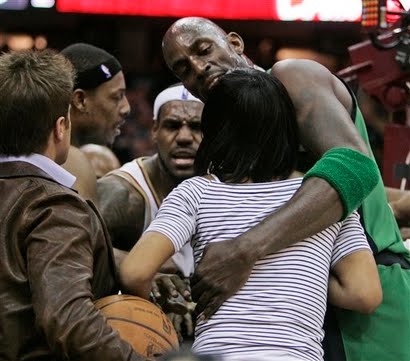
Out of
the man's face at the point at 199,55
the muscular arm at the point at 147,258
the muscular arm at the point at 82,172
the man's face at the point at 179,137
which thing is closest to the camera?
the muscular arm at the point at 147,258

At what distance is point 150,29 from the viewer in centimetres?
1448

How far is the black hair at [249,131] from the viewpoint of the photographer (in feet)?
11.0

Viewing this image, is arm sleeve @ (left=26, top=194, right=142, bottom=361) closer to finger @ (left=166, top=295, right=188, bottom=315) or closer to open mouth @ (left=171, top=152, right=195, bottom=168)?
finger @ (left=166, top=295, right=188, bottom=315)

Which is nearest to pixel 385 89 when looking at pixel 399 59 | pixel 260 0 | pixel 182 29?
pixel 399 59

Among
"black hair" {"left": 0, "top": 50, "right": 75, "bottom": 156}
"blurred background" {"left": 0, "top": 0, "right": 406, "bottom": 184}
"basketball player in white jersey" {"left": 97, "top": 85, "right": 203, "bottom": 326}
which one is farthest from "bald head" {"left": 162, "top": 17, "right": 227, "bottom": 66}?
"blurred background" {"left": 0, "top": 0, "right": 406, "bottom": 184}

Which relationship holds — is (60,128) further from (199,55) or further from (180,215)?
(199,55)

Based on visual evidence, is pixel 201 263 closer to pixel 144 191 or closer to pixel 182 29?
pixel 182 29

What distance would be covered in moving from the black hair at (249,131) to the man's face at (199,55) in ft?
1.93

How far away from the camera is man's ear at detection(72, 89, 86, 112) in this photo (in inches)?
235

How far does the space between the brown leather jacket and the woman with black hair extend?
0.16 meters

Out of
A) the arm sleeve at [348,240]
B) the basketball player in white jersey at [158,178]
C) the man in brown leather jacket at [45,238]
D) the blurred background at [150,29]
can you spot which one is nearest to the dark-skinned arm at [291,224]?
the arm sleeve at [348,240]

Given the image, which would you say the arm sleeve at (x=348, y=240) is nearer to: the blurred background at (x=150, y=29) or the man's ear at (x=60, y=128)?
the man's ear at (x=60, y=128)

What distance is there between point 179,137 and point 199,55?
69.5 inches

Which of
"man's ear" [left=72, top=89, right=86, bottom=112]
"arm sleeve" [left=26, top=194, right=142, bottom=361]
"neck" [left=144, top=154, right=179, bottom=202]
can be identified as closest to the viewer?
"arm sleeve" [left=26, top=194, right=142, bottom=361]
